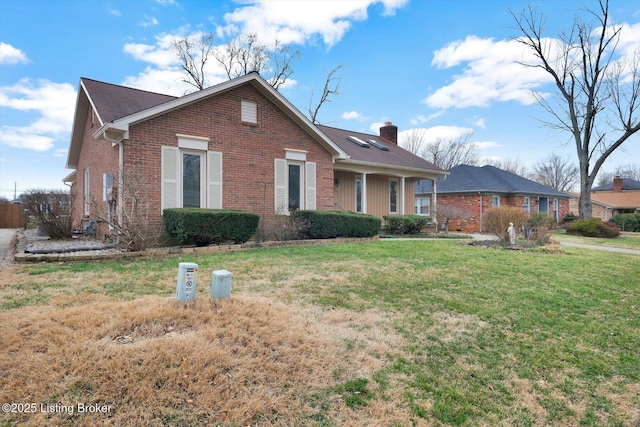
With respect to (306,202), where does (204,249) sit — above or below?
below

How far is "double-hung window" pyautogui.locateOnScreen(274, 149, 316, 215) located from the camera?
→ 12.0m

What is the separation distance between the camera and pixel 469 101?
93.9 ft

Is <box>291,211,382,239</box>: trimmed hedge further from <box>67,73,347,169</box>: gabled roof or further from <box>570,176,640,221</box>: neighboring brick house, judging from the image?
<box>570,176,640,221</box>: neighboring brick house

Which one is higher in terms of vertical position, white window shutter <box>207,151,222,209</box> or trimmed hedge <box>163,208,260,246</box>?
white window shutter <box>207,151,222,209</box>

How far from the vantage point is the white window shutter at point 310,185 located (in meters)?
12.9

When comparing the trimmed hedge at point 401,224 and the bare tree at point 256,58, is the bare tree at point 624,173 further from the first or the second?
the trimmed hedge at point 401,224

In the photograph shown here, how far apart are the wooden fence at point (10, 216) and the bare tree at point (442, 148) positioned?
122ft

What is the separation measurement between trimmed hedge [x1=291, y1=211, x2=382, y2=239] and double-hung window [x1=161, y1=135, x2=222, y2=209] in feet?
8.95

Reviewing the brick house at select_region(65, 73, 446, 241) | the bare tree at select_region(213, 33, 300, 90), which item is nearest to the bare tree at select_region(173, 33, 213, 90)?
the bare tree at select_region(213, 33, 300, 90)

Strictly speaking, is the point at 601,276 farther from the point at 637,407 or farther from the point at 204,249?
the point at 204,249

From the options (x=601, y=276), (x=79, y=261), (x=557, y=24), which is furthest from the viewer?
(x=557, y=24)

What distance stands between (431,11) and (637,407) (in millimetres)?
14166

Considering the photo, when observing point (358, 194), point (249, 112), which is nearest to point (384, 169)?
point (358, 194)

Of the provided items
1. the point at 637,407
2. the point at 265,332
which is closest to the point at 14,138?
the point at 265,332
